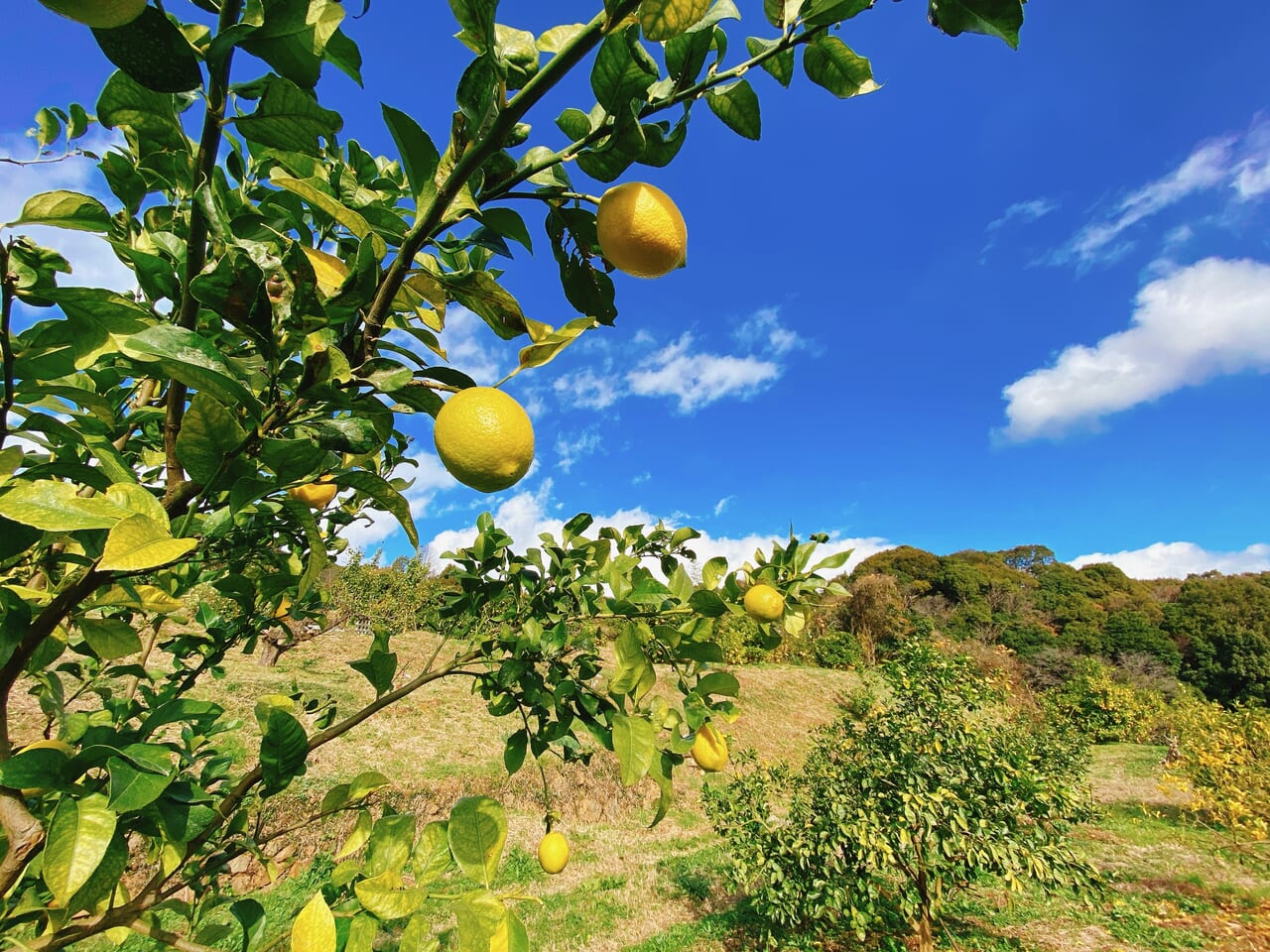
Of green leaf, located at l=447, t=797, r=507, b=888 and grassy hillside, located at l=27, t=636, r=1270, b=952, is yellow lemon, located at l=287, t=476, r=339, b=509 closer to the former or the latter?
green leaf, located at l=447, t=797, r=507, b=888

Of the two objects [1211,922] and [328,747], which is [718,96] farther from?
[1211,922]

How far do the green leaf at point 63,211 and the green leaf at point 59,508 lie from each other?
1.16ft

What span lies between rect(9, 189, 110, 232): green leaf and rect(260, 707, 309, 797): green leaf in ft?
1.93

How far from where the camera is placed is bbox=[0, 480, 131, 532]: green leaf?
436 millimetres

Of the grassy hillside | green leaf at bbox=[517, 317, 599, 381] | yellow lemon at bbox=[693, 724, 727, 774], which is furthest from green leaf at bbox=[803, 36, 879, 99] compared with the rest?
the grassy hillside

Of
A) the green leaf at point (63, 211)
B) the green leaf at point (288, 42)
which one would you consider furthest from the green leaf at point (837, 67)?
the green leaf at point (63, 211)

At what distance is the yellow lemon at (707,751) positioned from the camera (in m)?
1.14

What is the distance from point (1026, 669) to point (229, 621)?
815 inches

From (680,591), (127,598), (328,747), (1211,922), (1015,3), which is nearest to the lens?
(1015,3)

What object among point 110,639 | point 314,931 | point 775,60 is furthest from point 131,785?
point 775,60

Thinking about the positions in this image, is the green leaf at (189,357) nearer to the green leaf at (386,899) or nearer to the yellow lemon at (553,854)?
the green leaf at (386,899)

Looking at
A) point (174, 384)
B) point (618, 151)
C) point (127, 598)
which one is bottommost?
point (127, 598)

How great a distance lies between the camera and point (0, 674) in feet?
2.05

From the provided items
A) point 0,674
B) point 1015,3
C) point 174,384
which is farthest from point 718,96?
point 0,674
